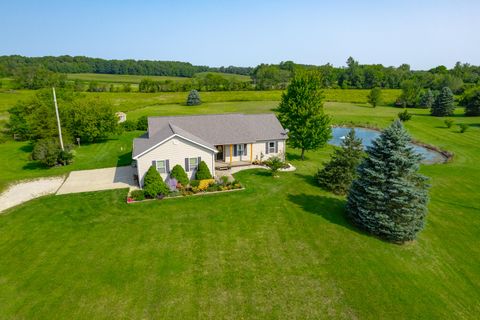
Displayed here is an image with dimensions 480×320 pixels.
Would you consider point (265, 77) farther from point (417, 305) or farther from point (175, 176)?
point (417, 305)

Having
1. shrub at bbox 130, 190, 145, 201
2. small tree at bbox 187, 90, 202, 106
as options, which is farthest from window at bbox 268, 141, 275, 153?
small tree at bbox 187, 90, 202, 106

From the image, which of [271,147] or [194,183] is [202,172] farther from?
[271,147]

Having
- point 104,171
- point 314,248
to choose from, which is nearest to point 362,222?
point 314,248

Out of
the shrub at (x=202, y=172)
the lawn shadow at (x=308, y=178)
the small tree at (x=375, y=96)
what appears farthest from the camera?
the small tree at (x=375, y=96)

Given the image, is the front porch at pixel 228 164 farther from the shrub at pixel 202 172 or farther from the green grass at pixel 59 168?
the green grass at pixel 59 168

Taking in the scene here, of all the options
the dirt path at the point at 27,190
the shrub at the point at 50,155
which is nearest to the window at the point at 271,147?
the dirt path at the point at 27,190

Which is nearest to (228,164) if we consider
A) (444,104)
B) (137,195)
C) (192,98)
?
(137,195)

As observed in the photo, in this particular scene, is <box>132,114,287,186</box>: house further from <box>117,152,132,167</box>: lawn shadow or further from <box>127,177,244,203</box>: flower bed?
<box>117,152,132,167</box>: lawn shadow
